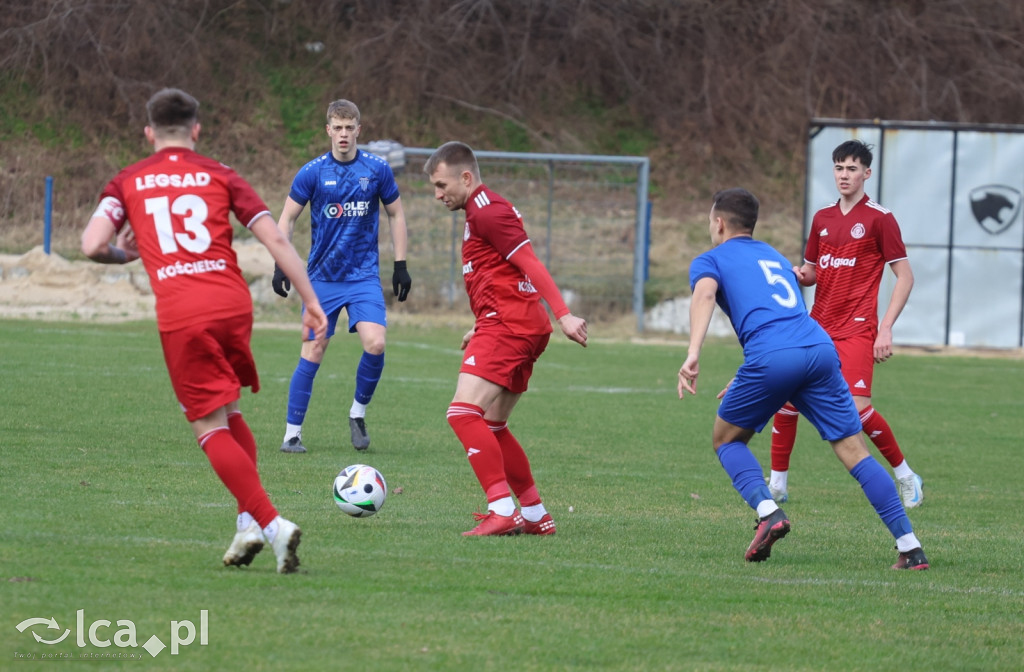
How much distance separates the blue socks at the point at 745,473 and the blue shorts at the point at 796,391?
5.1 inches

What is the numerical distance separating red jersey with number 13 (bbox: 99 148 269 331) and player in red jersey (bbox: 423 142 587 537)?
1.52 m

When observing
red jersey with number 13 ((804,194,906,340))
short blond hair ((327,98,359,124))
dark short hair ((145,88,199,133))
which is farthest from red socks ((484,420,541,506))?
short blond hair ((327,98,359,124))

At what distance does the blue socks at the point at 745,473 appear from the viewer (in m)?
5.91

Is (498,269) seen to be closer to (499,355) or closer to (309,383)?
(499,355)

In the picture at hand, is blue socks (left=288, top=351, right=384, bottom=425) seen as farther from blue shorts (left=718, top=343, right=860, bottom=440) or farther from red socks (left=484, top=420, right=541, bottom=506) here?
blue shorts (left=718, top=343, right=860, bottom=440)

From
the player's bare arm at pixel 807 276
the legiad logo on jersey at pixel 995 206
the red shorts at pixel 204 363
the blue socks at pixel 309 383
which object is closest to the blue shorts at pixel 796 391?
the red shorts at pixel 204 363

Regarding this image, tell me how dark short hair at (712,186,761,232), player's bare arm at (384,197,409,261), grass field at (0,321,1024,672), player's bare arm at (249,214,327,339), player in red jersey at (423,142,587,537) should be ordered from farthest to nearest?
player's bare arm at (384,197,409,261), player in red jersey at (423,142,587,537), dark short hair at (712,186,761,232), player's bare arm at (249,214,327,339), grass field at (0,321,1024,672)

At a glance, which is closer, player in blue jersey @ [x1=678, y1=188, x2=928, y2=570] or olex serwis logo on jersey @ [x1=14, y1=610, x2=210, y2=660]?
olex serwis logo on jersey @ [x1=14, y1=610, x2=210, y2=660]

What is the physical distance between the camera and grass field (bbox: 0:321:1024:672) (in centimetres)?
421

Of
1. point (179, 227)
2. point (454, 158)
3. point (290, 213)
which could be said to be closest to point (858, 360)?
point (454, 158)

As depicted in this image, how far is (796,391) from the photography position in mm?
5910

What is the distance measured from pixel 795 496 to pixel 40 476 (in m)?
4.57

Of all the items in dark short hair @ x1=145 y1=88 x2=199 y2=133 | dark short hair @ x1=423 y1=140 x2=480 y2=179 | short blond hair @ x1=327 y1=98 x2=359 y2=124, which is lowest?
dark short hair @ x1=423 y1=140 x2=480 y2=179

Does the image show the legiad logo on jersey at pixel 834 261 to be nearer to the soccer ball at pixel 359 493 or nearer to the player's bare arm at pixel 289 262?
the soccer ball at pixel 359 493
